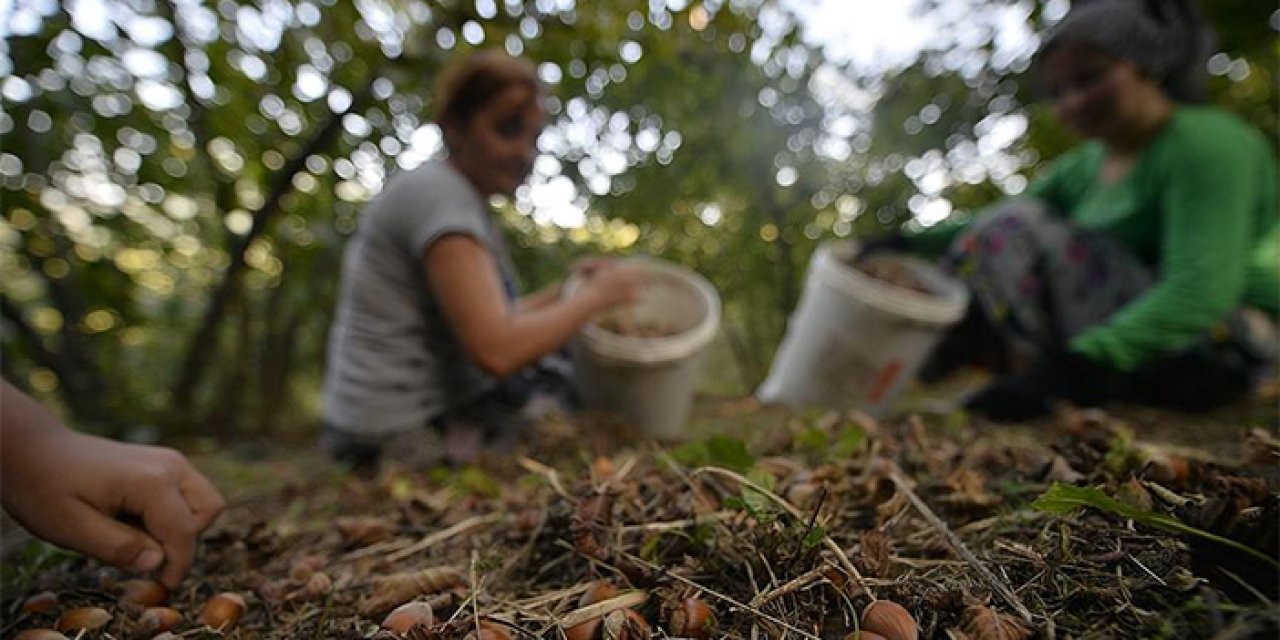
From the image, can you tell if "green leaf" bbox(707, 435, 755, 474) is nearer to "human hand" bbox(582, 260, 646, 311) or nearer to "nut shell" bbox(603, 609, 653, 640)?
"nut shell" bbox(603, 609, 653, 640)

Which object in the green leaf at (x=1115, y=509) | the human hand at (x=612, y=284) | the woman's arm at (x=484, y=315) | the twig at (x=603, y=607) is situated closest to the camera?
the green leaf at (x=1115, y=509)

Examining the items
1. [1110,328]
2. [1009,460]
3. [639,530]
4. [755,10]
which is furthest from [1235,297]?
[639,530]

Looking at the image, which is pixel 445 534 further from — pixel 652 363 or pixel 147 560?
pixel 652 363

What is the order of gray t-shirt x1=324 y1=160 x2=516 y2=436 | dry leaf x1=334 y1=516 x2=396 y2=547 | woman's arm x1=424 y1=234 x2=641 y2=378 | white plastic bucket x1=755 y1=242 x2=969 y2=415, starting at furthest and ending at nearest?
white plastic bucket x1=755 y1=242 x2=969 y2=415
gray t-shirt x1=324 y1=160 x2=516 y2=436
woman's arm x1=424 y1=234 x2=641 y2=378
dry leaf x1=334 y1=516 x2=396 y2=547

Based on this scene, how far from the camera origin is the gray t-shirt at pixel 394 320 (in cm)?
206

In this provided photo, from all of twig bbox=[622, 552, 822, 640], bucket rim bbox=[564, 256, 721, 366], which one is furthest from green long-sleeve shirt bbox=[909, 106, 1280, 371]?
twig bbox=[622, 552, 822, 640]

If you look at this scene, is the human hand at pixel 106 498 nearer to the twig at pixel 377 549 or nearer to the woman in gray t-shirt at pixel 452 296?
the twig at pixel 377 549

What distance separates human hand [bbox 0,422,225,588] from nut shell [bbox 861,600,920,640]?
0.87 meters

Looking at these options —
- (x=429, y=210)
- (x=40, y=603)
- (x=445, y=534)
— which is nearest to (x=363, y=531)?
(x=445, y=534)

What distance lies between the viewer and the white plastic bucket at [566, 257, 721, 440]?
7.34ft

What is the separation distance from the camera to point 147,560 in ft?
2.63

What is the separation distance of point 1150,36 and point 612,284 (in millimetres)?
2085

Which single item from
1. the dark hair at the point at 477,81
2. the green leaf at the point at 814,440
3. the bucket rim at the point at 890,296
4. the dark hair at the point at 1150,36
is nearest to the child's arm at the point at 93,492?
the green leaf at the point at 814,440

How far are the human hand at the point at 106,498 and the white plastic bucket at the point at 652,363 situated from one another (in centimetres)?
149
